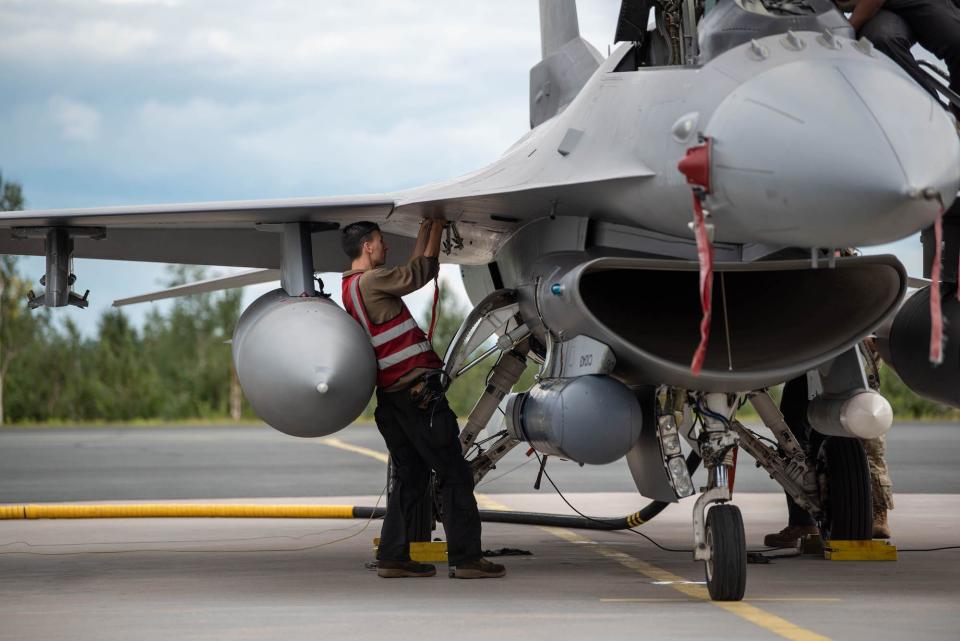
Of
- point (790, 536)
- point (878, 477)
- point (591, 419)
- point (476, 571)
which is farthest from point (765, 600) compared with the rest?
point (878, 477)

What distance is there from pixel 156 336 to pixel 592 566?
146 ft

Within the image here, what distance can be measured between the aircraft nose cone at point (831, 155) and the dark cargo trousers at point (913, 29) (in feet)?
4.78

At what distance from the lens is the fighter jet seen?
18.1ft

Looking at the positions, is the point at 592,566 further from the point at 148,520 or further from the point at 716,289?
the point at 148,520

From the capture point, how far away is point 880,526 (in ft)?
31.4

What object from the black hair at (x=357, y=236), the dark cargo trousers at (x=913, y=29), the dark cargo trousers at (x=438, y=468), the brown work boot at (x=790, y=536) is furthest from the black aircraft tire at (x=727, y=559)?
the brown work boot at (x=790, y=536)

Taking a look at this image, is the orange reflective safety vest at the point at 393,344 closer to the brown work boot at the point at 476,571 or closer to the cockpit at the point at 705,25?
the brown work boot at the point at 476,571

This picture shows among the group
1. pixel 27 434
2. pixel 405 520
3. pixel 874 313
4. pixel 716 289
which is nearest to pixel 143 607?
pixel 405 520

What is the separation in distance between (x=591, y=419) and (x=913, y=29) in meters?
2.72

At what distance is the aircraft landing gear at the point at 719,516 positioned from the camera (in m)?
6.42

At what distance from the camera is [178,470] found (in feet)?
60.2

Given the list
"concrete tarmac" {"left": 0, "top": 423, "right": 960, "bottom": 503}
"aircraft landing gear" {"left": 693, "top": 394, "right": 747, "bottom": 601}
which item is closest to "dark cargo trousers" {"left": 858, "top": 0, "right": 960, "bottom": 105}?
"aircraft landing gear" {"left": 693, "top": 394, "right": 747, "bottom": 601}

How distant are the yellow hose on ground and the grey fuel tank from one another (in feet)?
12.8

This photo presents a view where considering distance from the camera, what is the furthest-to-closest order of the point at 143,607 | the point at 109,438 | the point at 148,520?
the point at 109,438 → the point at 148,520 → the point at 143,607
